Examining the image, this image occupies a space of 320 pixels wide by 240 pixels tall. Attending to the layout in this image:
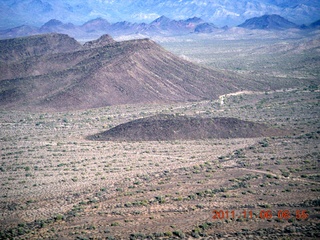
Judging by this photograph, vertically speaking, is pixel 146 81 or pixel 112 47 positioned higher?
pixel 112 47

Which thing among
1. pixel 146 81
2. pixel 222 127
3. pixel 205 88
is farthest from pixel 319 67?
pixel 222 127

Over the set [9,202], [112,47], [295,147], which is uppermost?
[112,47]

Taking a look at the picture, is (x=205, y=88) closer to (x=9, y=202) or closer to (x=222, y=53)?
(x=9, y=202)

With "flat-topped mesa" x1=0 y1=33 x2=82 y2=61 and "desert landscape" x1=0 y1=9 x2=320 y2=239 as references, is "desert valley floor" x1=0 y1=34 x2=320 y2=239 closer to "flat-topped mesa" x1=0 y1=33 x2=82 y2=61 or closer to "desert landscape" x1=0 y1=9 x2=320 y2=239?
"desert landscape" x1=0 y1=9 x2=320 y2=239
